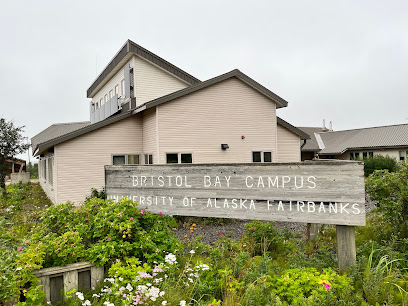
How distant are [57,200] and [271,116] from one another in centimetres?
1129

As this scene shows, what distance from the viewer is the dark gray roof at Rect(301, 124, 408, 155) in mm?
30250

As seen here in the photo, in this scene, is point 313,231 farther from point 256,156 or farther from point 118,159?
point 118,159

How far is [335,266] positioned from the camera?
4957mm

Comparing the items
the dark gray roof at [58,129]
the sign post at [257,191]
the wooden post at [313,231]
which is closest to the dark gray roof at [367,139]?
the wooden post at [313,231]

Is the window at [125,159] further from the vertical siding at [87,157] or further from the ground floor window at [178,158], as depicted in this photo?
the ground floor window at [178,158]

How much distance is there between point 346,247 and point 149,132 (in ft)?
34.7

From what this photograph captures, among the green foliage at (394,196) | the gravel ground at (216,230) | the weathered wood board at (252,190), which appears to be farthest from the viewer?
the gravel ground at (216,230)

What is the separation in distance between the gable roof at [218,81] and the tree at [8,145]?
1454cm

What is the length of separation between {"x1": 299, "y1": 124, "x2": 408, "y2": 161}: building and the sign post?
1124 inches

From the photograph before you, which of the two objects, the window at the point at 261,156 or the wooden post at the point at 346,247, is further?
the window at the point at 261,156

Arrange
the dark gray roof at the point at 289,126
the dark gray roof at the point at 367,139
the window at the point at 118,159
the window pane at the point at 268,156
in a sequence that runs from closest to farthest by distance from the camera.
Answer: the window at the point at 118,159 < the window pane at the point at 268,156 < the dark gray roof at the point at 289,126 < the dark gray roof at the point at 367,139

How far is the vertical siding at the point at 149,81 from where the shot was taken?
15953 mm

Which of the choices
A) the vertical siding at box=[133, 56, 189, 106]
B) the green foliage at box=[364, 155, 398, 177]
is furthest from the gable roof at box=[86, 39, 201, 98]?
the green foliage at box=[364, 155, 398, 177]

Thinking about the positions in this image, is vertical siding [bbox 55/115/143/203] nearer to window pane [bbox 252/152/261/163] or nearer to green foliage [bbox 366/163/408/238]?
window pane [bbox 252/152/261/163]
